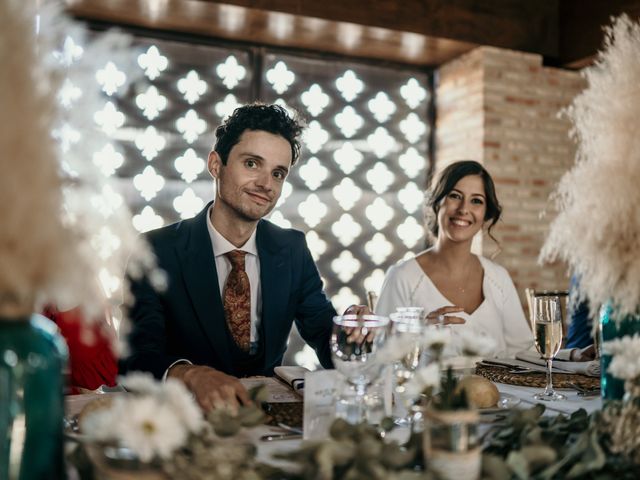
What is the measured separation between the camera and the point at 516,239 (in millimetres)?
4645

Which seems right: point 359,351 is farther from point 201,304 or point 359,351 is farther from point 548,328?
point 201,304

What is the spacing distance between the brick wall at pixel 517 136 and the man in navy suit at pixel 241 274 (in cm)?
266

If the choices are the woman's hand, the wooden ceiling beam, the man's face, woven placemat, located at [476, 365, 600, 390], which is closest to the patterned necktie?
the man's face

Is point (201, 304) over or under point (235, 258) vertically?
under

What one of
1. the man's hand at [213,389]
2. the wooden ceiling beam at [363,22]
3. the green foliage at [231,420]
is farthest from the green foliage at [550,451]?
the wooden ceiling beam at [363,22]

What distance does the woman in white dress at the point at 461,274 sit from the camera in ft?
8.54

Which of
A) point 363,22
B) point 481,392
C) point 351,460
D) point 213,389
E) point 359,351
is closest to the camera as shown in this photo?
point 351,460

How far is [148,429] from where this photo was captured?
0.64m

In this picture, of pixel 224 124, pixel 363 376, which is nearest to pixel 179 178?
pixel 224 124

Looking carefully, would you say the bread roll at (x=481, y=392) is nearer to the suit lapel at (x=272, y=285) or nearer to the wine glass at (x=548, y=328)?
the wine glass at (x=548, y=328)

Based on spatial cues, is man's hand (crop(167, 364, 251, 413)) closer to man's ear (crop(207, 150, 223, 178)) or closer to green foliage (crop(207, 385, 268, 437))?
green foliage (crop(207, 385, 268, 437))

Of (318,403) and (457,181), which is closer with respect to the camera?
(318,403)

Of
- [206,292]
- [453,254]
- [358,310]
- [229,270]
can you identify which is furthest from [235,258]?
[453,254]

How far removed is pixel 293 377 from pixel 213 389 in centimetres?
35
